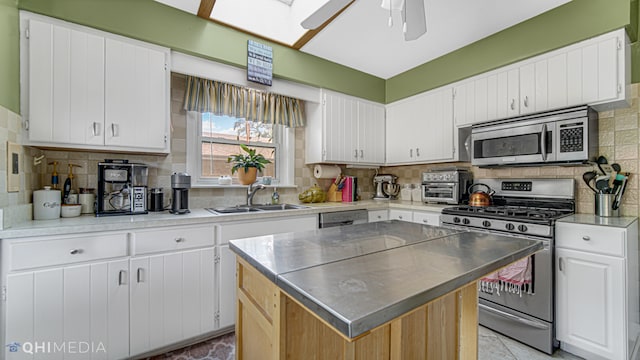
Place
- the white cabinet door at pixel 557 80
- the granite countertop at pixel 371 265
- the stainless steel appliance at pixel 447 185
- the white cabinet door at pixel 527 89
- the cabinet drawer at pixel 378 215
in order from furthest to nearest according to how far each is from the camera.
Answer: the cabinet drawer at pixel 378 215, the stainless steel appliance at pixel 447 185, the white cabinet door at pixel 527 89, the white cabinet door at pixel 557 80, the granite countertop at pixel 371 265

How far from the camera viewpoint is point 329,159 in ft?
10.4

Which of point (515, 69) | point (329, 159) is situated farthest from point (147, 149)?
point (515, 69)

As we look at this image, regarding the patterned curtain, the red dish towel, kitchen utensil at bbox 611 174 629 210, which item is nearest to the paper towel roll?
the patterned curtain

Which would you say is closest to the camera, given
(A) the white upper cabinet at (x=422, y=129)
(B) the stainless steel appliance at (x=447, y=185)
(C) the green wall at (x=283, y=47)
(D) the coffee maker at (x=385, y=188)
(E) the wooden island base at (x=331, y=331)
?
(E) the wooden island base at (x=331, y=331)

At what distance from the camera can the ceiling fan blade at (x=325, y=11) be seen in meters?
1.61

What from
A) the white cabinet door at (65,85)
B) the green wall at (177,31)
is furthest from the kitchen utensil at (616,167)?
the white cabinet door at (65,85)

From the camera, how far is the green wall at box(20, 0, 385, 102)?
6.12ft

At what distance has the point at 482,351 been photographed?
1973 millimetres

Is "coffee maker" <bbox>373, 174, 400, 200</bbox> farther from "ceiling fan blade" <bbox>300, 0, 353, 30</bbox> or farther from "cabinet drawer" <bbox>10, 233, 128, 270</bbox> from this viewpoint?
"cabinet drawer" <bbox>10, 233, 128, 270</bbox>

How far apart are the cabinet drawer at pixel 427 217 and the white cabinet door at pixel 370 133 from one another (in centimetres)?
96

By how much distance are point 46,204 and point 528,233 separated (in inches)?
135

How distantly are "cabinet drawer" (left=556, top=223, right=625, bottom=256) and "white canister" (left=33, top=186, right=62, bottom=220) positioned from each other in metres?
3.53

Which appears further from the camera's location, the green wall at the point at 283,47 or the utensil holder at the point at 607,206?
the utensil holder at the point at 607,206

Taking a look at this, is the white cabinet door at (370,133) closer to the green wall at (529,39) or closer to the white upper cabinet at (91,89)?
the green wall at (529,39)
